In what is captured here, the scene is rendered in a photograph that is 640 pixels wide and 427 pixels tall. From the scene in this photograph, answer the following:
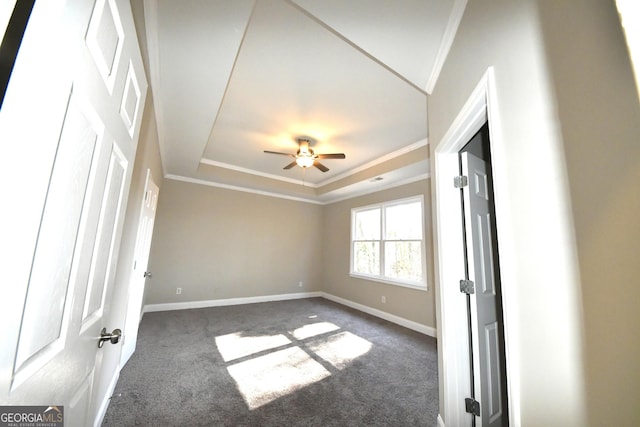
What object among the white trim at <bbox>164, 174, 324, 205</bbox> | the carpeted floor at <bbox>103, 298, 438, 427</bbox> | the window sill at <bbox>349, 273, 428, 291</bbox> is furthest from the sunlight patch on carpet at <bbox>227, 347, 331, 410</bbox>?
the white trim at <bbox>164, 174, 324, 205</bbox>

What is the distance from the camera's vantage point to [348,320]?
Answer: 417 cm

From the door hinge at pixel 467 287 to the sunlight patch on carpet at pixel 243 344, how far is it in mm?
2427

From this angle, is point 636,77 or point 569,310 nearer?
point 636,77

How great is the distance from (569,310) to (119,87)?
1575 millimetres

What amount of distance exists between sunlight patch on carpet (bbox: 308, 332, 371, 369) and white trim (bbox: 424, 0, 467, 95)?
2856 mm

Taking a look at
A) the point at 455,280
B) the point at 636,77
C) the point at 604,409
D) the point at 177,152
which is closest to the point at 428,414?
the point at 455,280

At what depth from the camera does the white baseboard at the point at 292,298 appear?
380 cm

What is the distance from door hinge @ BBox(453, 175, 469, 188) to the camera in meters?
1.62

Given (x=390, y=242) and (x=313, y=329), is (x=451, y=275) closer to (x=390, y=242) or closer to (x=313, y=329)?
(x=313, y=329)

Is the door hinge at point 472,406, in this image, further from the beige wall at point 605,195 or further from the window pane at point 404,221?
the window pane at point 404,221

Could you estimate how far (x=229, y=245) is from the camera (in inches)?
199

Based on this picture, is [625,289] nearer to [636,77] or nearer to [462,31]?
[636,77]

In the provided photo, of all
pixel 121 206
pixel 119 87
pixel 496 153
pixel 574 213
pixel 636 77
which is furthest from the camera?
pixel 121 206

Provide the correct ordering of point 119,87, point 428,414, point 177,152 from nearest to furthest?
1. point 119,87
2. point 428,414
3. point 177,152
